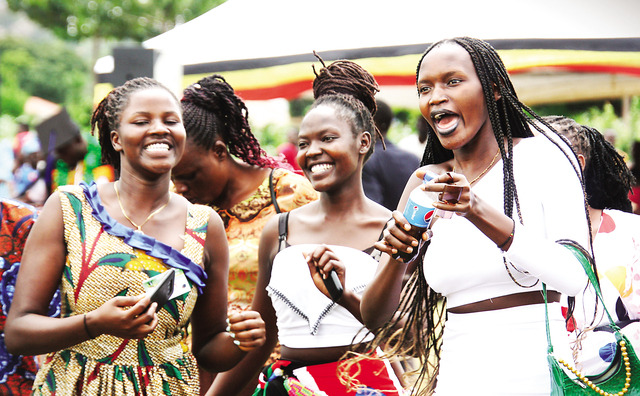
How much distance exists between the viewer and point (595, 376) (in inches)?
88.2

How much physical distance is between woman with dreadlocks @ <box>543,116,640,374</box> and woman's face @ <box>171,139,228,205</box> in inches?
72.7

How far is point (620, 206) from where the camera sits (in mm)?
4207

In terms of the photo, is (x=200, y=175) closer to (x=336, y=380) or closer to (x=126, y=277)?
(x=126, y=277)

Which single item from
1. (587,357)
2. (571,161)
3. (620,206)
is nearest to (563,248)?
(571,161)

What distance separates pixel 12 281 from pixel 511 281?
2.11 m

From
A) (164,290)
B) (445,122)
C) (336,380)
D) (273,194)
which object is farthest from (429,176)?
(273,194)

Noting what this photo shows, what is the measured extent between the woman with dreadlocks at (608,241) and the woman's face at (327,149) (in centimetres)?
91

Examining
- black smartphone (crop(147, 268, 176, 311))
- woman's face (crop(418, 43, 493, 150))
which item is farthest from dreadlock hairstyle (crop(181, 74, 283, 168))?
woman's face (crop(418, 43, 493, 150))

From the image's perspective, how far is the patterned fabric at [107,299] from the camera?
9.41ft

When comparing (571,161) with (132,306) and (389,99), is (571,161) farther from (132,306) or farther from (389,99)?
(389,99)

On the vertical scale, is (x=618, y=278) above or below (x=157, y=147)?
below

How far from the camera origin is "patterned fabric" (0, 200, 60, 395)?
130 inches

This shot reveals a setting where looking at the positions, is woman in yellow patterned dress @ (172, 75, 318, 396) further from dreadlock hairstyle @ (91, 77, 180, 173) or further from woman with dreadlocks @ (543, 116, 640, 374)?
woman with dreadlocks @ (543, 116, 640, 374)

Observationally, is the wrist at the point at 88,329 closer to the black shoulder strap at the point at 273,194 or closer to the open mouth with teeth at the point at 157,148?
the open mouth with teeth at the point at 157,148
